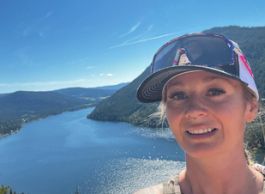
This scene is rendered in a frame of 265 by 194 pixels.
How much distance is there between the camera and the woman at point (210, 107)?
3.14ft

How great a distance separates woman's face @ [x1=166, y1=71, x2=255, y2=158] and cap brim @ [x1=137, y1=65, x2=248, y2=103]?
0.08 metres

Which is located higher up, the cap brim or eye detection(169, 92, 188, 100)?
the cap brim

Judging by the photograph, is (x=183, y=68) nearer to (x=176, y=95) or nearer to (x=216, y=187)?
(x=176, y=95)

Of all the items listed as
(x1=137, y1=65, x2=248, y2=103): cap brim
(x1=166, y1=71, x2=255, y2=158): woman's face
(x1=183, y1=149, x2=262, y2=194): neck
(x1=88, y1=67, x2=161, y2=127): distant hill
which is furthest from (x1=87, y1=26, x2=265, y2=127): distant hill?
(x1=166, y1=71, x2=255, y2=158): woman's face

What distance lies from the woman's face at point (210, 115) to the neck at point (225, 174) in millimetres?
69

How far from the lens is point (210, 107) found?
3.19ft

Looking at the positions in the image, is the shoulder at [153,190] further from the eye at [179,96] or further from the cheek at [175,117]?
the eye at [179,96]

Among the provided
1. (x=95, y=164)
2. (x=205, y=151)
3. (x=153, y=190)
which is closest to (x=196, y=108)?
(x=205, y=151)

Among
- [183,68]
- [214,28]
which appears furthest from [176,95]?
[214,28]

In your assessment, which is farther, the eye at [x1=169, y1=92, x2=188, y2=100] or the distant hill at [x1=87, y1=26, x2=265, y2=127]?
the distant hill at [x1=87, y1=26, x2=265, y2=127]

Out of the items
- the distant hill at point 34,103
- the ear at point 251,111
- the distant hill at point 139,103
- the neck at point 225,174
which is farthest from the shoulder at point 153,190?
the distant hill at point 34,103

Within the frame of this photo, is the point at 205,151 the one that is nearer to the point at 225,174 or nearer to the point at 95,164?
the point at 225,174

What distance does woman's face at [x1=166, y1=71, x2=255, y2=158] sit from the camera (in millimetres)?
957

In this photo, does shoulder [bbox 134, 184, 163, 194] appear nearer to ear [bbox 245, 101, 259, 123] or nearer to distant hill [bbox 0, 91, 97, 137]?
ear [bbox 245, 101, 259, 123]
